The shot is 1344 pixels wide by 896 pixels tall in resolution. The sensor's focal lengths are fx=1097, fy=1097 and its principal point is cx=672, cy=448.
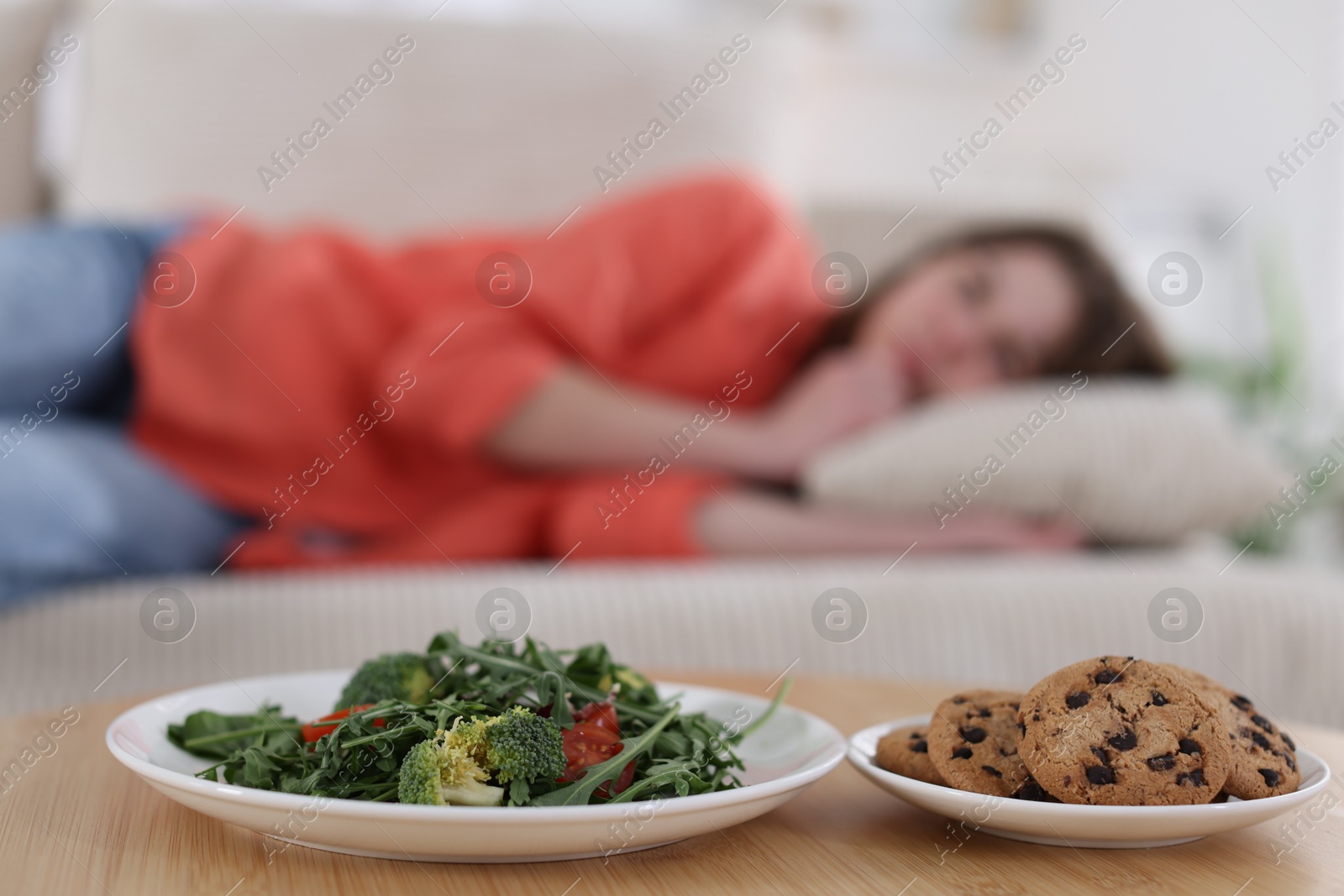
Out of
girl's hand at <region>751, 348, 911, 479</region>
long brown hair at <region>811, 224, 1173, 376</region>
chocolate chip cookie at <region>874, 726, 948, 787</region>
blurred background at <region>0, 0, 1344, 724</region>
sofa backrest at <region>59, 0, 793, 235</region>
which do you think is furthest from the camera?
sofa backrest at <region>59, 0, 793, 235</region>

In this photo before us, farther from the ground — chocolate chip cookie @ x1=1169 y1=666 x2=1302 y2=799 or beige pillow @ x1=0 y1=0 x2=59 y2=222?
beige pillow @ x1=0 y1=0 x2=59 y2=222

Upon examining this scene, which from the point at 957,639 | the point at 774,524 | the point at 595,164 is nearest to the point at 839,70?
the point at 595,164

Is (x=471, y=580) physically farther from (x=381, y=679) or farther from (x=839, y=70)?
(x=839, y=70)

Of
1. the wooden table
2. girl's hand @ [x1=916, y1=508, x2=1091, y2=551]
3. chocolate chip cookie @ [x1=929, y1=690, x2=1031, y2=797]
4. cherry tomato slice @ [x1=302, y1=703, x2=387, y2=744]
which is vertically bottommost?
the wooden table

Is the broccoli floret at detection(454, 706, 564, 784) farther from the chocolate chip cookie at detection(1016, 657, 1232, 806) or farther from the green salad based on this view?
the chocolate chip cookie at detection(1016, 657, 1232, 806)

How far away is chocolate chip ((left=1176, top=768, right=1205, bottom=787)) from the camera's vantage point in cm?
46

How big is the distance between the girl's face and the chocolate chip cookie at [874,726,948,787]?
110 centimetres

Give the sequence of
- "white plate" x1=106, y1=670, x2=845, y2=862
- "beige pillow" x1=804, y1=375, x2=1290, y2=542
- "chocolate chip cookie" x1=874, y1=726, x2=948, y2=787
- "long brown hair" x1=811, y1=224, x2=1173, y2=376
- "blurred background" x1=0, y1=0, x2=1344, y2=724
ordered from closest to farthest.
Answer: "white plate" x1=106, y1=670, x2=845, y2=862 < "chocolate chip cookie" x1=874, y1=726, x2=948, y2=787 < "blurred background" x1=0, y1=0, x2=1344, y2=724 < "beige pillow" x1=804, y1=375, x2=1290, y2=542 < "long brown hair" x1=811, y1=224, x2=1173, y2=376

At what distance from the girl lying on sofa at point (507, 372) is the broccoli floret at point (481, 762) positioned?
849 millimetres

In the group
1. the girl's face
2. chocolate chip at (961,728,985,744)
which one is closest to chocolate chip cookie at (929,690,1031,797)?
chocolate chip at (961,728,985,744)

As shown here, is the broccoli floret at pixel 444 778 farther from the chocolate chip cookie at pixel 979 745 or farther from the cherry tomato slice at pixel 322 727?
the chocolate chip cookie at pixel 979 745

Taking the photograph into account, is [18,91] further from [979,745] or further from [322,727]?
[979,745]

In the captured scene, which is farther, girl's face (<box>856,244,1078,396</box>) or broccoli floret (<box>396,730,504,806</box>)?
girl's face (<box>856,244,1078,396</box>)

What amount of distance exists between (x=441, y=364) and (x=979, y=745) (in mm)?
992
